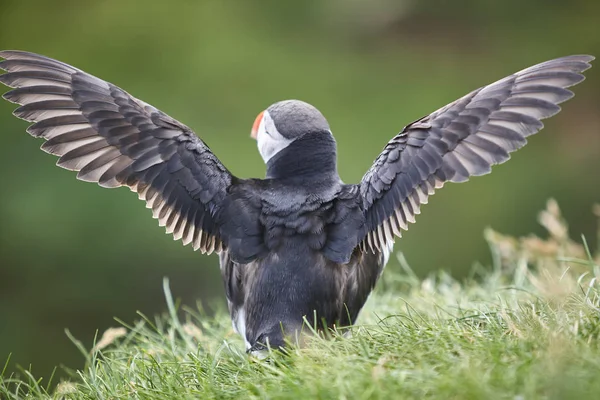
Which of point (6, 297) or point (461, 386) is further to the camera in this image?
point (6, 297)

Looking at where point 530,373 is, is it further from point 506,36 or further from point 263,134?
point 506,36

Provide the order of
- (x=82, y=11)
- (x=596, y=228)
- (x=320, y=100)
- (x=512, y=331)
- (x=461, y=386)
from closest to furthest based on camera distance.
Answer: (x=461, y=386) → (x=512, y=331) → (x=596, y=228) → (x=320, y=100) → (x=82, y=11)

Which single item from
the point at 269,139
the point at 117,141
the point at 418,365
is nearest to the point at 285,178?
the point at 269,139

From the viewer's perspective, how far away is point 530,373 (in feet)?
7.87

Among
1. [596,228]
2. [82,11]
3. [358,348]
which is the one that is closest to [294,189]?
[358,348]

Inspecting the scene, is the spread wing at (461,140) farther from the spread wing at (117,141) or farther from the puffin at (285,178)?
the spread wing at (117,141)

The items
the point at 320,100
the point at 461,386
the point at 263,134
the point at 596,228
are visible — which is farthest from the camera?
the point at 320,100

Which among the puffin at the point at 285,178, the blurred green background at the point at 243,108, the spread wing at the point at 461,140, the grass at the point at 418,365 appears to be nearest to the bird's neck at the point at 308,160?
the puffin at the point at 285,178

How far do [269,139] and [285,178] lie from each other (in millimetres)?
259

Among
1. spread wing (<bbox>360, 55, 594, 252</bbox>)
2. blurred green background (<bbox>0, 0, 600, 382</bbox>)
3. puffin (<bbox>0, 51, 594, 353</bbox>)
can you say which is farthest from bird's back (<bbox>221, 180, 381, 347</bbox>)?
blurred green background (<bbox>0, 0, 600, 382</bbox>)

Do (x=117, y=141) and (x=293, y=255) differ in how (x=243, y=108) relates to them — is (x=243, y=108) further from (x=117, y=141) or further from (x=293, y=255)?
(x=293, y=255)

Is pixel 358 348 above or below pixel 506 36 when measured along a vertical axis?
below

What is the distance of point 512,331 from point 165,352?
1.77m

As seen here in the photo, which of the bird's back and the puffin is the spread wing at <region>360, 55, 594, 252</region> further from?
the bird's back
